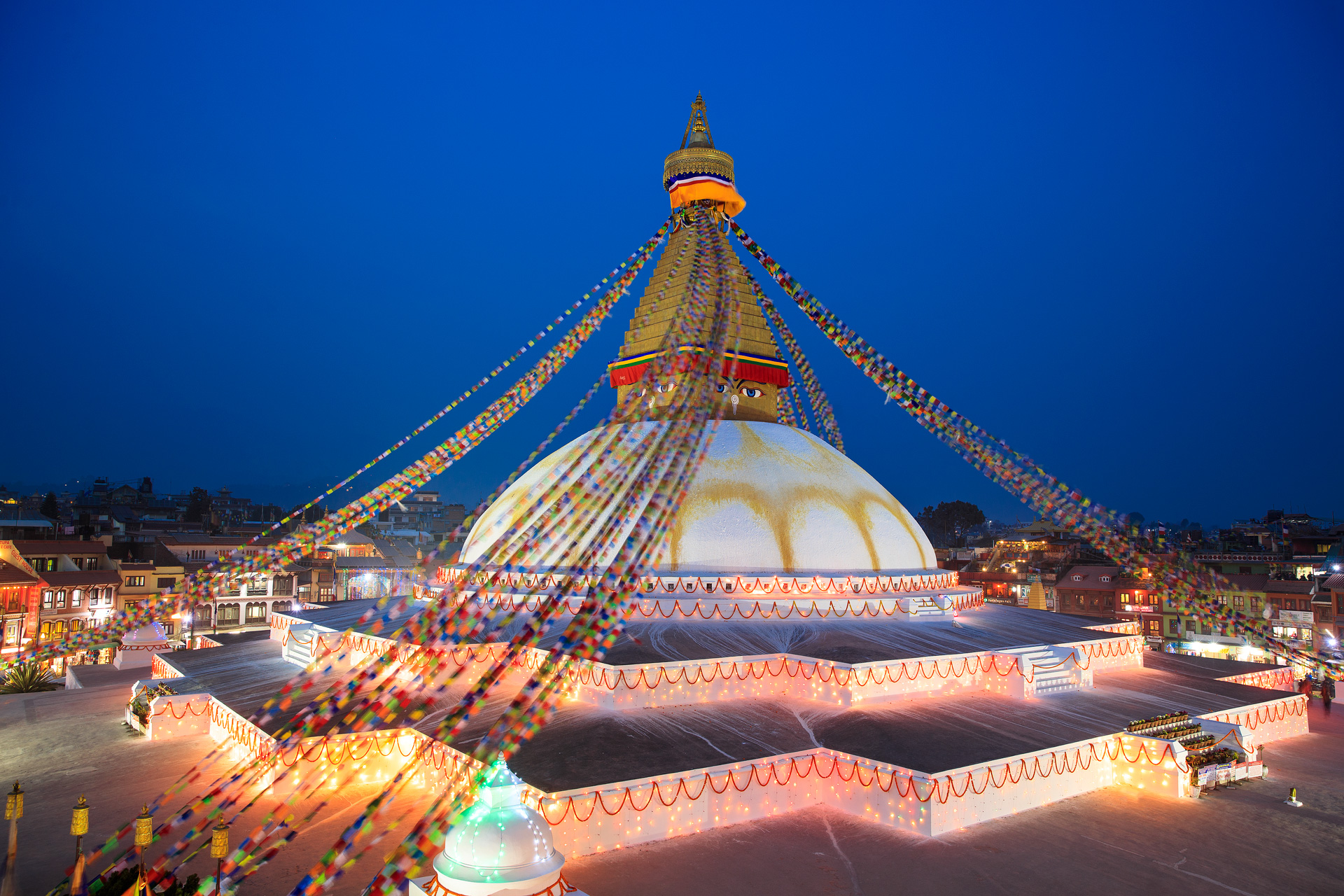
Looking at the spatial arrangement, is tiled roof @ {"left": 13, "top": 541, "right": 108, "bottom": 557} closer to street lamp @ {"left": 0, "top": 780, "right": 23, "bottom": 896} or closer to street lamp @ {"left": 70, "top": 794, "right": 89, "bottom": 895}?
street lamp @ {"left": 0, "top": 780, "right": 23, "bottom": 896}

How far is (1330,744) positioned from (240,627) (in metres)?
29.8

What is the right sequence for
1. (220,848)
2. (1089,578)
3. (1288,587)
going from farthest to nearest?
(1089,578), (1288,587), (220,848)

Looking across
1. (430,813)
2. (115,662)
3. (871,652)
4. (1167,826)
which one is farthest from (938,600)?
(115,662)

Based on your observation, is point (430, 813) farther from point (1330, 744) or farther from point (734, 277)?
point (1330, 744)

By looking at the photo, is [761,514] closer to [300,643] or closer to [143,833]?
[300,643]

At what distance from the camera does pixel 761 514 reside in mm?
12266

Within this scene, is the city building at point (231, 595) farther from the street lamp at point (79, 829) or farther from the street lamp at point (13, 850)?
the street lamp at point (79, 829)

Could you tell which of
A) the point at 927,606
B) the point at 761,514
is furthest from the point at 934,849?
the point at 761,514

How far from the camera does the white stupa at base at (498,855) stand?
14.4 feet

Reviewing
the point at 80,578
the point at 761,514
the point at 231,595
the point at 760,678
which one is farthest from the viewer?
the point at 231,595

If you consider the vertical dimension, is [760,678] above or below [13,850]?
above

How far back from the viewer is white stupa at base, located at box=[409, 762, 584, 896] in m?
4.39

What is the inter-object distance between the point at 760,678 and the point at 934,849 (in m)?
3.13

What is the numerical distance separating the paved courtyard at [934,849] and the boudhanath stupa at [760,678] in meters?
0.30
